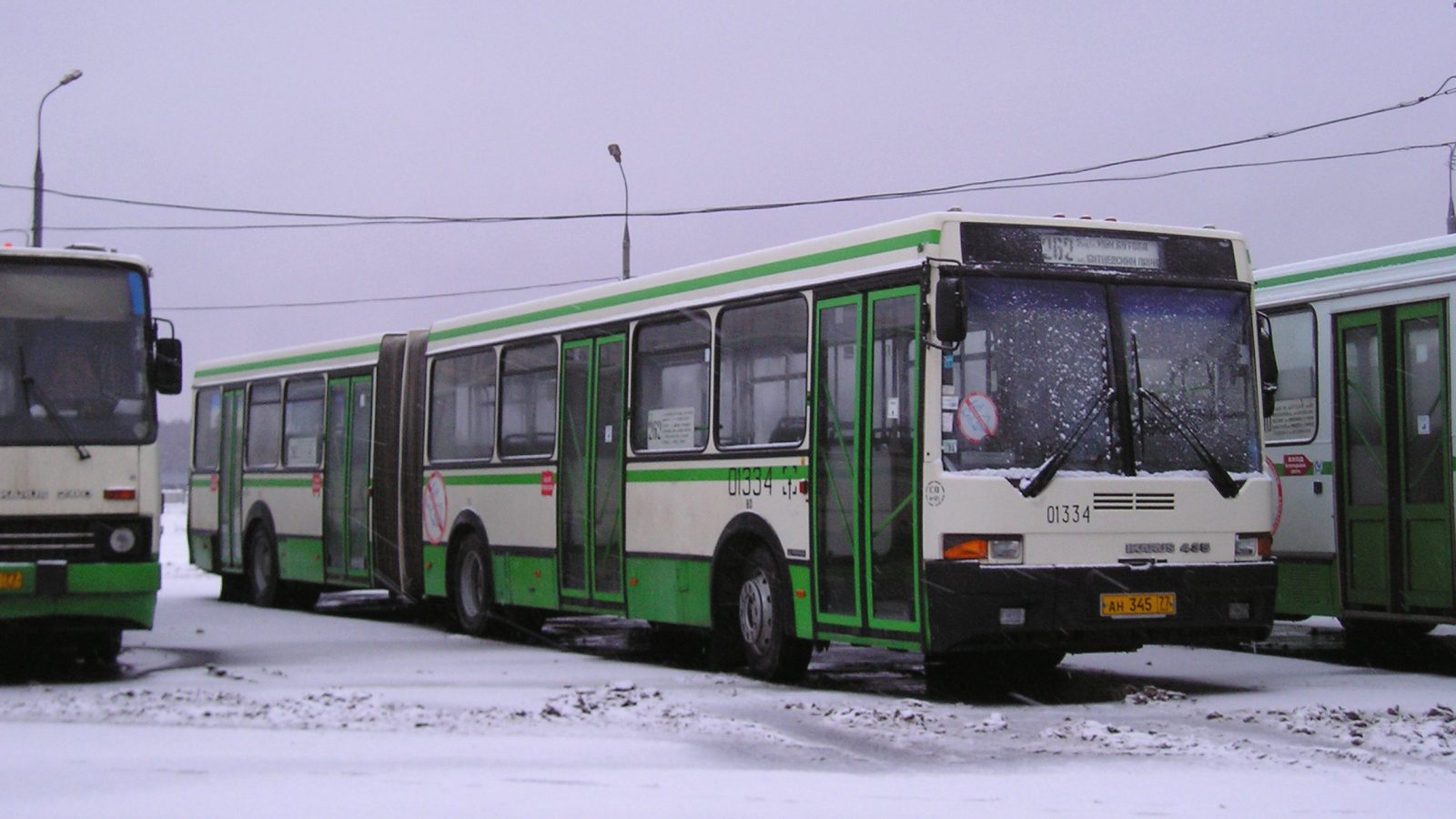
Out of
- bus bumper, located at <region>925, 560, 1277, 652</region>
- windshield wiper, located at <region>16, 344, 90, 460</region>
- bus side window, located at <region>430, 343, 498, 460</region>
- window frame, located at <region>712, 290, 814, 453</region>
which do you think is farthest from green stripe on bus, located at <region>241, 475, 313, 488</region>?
bus bumper, located at <region>925, 560, 1277, 652</region>

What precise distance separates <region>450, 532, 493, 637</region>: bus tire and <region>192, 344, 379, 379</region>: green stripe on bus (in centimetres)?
340

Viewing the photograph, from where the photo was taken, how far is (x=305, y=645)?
54.0 ft

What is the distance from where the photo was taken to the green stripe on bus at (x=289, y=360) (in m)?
21.0

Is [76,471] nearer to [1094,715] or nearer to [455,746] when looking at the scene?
[455,746]

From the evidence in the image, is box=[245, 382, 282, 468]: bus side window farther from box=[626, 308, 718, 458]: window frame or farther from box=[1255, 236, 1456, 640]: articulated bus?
box=[1255, 236, 1456, 640]: articulated bus

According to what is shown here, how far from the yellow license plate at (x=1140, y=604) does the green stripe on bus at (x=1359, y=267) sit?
3.30m

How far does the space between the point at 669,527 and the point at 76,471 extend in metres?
4.44

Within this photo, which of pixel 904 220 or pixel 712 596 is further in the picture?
pixel 712 596

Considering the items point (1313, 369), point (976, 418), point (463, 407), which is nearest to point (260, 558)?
point (463, 407)

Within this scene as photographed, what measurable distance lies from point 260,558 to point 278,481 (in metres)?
1.23

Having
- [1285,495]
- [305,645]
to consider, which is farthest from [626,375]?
[1285,495]

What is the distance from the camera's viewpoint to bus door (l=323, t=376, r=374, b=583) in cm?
2061

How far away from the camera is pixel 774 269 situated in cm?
1327

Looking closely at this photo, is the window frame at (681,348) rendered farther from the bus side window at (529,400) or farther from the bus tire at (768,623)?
the bus side window at (529,400)
